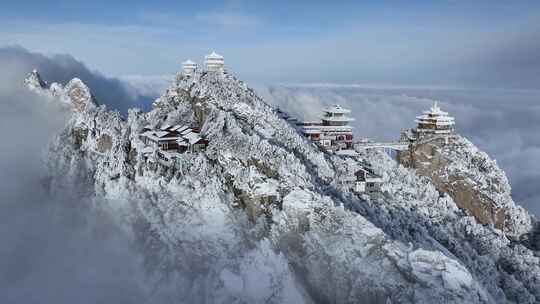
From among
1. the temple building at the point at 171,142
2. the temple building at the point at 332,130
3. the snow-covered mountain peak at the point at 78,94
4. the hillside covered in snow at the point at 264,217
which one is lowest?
the hillside covered in snow at the point at 264,217

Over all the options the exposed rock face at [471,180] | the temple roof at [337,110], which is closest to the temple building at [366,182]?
the temple roof at [337,110]

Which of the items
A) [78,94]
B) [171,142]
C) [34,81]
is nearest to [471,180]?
[171,142]

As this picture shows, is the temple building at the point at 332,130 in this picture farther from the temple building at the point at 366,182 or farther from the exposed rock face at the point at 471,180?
the exposed rock face at the point at 471,180

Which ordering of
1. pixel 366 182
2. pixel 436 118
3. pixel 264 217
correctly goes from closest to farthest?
→ pixel 264 217 → pixel 366 182 → pixel 436 118

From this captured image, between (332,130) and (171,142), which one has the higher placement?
(332,130)

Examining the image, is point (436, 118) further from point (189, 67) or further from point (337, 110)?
point (189, 67)

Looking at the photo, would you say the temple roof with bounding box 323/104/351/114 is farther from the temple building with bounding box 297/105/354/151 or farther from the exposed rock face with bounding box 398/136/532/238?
the exposed rock face with bounding box 398/136/532/238

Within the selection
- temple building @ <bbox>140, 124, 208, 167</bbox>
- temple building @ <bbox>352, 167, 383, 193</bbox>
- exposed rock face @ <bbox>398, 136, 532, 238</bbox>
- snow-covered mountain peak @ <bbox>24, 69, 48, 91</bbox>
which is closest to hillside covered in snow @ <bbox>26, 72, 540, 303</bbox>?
temple building @ <bbox>140, 124, 208, 167</bbox>
